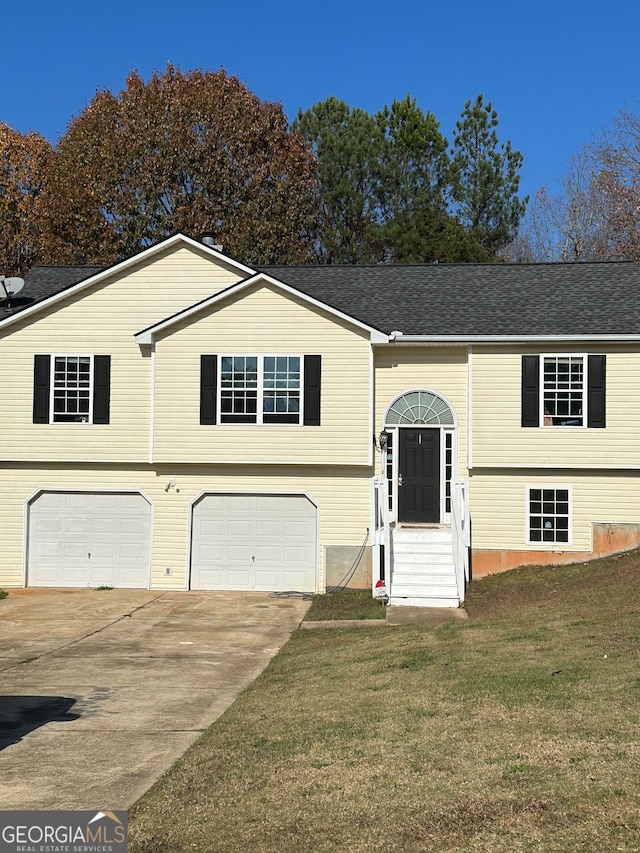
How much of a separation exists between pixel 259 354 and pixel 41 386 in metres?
5.19

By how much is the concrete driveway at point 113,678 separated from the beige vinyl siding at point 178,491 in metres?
0.97

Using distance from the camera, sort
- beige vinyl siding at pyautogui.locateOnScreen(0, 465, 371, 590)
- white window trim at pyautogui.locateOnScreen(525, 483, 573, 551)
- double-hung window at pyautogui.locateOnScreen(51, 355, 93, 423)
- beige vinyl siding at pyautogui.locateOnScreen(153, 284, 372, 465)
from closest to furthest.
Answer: white window trim at pyautogui.locateOnScreen(525, 483, 573, 551), beige vinyl siding at pyautogui.locateOnScreen(153, 284, 372, 465), beige vinyl siding at pyautogui.locateOnScreen(0, 465, 371, 590), double-hung window at pyautogui.locateOnScreen(51, 355, 93, 423)

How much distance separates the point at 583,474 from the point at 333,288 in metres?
7.72

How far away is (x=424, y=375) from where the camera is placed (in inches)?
878

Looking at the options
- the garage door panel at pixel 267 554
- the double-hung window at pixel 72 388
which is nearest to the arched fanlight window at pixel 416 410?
the garage door panel at pixel 267 554

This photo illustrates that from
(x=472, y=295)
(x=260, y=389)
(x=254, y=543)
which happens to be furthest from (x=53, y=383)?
(x=472, y=295)

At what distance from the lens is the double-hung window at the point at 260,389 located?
21.9 meters

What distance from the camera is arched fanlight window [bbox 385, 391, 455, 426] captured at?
22266 millimetres

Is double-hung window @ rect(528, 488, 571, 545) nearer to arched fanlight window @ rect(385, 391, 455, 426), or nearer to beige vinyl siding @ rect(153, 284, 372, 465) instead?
arched fanlight window @ rect(385, 391, 455, 426)

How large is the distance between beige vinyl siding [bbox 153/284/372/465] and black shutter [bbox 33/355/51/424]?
2650mm

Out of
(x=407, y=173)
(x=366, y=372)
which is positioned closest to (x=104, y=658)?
(x=366, y=372)

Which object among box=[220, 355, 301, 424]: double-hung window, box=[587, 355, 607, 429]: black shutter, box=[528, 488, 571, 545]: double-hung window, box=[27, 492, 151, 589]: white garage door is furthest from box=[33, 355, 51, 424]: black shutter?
box=[587, 355, 607, 429]: black shutter

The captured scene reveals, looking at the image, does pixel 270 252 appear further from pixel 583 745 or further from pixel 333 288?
pixel 583 745

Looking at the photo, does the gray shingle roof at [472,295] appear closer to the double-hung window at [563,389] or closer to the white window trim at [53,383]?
the double-hung window at [563,389]
